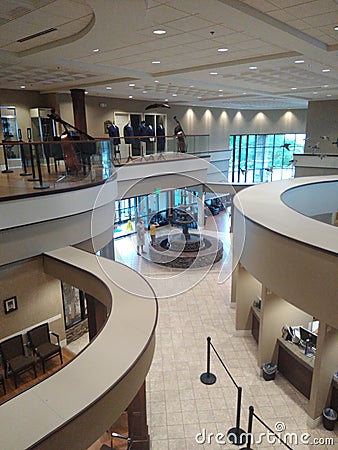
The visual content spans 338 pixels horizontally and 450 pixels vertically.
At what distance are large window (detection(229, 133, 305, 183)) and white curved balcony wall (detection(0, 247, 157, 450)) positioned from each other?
23.5 meters

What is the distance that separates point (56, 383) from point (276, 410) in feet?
17.7

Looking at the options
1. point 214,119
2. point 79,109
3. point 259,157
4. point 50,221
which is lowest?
point 259,157

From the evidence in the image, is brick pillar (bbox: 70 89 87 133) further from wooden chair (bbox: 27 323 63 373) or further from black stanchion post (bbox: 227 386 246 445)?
black stanchion post (bbox: 227 386 246 445)

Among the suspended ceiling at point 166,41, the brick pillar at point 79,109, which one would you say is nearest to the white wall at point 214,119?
the brick pillar at point 79,109

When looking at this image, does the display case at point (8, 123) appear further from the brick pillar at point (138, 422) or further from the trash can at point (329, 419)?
the trash can at point (329, 419)

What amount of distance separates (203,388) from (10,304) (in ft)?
16.4

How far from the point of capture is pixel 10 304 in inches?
329

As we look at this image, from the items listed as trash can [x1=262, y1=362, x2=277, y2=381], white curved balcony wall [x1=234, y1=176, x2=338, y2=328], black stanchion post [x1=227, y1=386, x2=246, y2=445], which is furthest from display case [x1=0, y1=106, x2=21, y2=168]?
black stanchion post [x1=227, y1=386, x2=246, y2=445]

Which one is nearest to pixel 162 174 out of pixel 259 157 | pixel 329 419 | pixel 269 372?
pixel 269 372

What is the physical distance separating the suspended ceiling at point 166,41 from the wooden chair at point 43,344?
672 centimetres

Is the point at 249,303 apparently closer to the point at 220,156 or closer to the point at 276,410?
the point at 276,410

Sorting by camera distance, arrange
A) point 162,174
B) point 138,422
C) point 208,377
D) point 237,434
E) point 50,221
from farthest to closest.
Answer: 1. point 162,174
2. point 208,377
3. point 50,221
4. point 237,434
5. point 138,422

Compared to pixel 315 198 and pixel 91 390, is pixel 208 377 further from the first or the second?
pixel 315 198

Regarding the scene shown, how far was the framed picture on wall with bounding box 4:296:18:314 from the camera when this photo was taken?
8297mm
